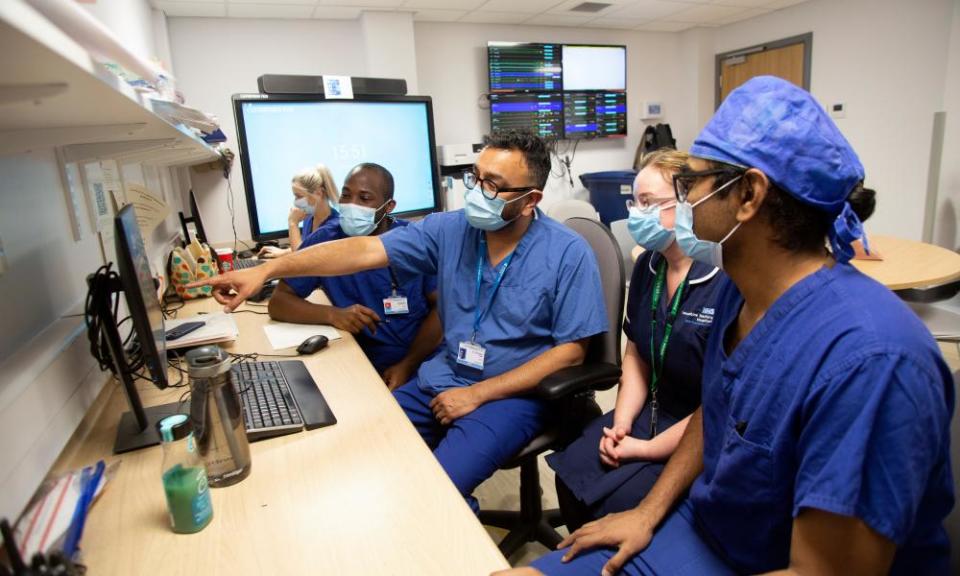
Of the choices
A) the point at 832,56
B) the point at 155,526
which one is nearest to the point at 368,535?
the point at 155,526

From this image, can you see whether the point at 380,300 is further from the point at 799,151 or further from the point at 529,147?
the point at 799,151

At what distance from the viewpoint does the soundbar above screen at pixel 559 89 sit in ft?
16.8

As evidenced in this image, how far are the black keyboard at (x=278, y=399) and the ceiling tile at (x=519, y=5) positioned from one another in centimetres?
389

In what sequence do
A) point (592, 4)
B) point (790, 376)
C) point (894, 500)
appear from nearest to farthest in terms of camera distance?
1. point (894, 500)
2. point (790, 376)
3. point (592, 4)

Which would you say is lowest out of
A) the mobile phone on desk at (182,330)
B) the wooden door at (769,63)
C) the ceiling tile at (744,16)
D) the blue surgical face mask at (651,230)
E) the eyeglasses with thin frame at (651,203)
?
the mobile phone on desk at (182,330)

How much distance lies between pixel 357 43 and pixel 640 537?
181 inches

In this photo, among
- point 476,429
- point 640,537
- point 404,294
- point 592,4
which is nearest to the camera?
point 640,537

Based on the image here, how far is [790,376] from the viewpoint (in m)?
0.80

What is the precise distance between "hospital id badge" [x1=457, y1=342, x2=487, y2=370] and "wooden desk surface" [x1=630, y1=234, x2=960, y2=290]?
2.24 ft

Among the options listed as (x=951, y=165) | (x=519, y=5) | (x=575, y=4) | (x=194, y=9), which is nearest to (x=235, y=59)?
(x=194, y=9)

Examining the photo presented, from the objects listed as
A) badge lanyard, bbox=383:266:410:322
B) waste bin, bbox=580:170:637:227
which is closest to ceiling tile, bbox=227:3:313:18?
waste bin, bbox=580:170:637:227

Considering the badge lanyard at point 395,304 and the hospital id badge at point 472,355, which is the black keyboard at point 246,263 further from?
the hospital id badge at point 472,355

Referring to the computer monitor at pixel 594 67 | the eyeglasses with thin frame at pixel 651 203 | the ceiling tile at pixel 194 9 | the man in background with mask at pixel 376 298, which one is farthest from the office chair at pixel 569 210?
the ceiling tile at pixel 194 9

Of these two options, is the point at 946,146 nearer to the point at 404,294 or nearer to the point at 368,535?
the point at 404,294
